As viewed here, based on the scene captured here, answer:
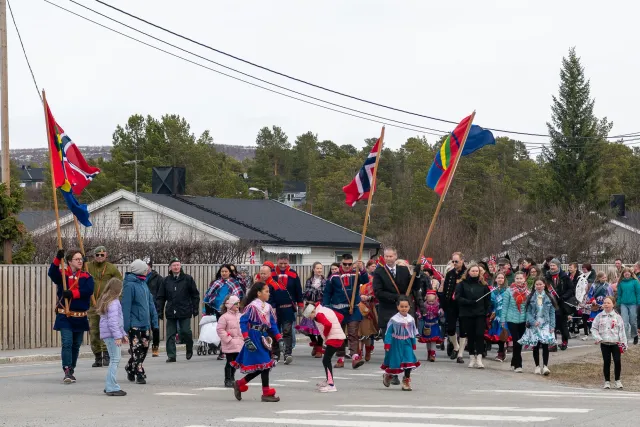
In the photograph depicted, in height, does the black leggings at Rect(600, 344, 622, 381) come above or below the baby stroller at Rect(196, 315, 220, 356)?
below

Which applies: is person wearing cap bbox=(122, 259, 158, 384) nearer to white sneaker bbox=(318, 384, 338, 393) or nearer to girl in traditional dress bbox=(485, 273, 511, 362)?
white sneaker bbox=(318, 384, 338, 393)

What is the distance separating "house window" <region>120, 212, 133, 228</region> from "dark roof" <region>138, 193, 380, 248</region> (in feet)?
3.26

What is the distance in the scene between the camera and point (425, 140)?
126875mm

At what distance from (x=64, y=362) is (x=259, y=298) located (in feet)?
12.2

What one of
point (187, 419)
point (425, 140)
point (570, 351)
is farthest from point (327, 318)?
point (425, 140)

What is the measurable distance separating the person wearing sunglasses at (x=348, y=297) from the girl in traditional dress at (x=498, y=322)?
262 centimetres

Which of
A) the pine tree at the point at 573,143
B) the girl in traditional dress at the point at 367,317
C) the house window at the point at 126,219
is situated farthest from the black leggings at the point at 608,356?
the pine tree at the point at 573,143

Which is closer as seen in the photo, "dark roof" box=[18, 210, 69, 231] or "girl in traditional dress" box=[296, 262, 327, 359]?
"girl in traditional dress" box=[296, 262, 327, 359]

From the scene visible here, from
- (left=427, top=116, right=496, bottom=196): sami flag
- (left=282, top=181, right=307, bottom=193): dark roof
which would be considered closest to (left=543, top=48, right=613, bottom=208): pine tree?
(left=427, top=116, right=496, bottom=196): sami flag

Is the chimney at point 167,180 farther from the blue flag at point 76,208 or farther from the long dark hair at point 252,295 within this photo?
the long dark hair at point 252,295

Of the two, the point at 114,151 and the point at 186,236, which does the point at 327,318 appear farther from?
the point at 114,151

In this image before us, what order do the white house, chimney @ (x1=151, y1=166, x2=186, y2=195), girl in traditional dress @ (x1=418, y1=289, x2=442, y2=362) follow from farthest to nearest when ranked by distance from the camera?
chimney @ (x1=151, y1=166, x2=186, y2=195) → the white house → girl in traditional dress @ (x1=418, y1=289, x2=442, y2=362)

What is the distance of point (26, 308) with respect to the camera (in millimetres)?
24516

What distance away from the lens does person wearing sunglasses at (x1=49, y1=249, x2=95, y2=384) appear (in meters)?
16.3
